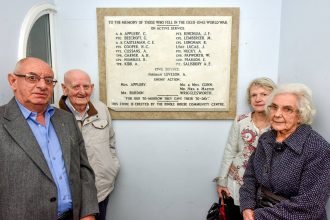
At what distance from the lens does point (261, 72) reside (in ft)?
7.15

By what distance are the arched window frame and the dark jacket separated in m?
1.63

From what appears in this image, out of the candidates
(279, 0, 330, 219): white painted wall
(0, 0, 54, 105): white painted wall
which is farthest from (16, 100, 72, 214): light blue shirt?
(279, 0, 330, 219): white painted wall

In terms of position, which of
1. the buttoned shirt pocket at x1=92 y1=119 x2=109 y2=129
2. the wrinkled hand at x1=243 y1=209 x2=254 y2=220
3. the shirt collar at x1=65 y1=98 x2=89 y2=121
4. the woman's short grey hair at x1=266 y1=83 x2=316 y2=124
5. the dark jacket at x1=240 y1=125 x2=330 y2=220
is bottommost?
the wrinkled hand at x1=243 y1=209 x2=254 y2=220

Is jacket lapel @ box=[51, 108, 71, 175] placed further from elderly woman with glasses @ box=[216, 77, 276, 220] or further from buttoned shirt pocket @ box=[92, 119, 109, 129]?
elderly woman with glasses @ box=[216, 77, 276, 220]

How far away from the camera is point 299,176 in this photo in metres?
1.34

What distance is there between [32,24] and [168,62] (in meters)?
1.02

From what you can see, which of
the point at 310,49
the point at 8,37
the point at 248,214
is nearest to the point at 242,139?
the point at 248,214

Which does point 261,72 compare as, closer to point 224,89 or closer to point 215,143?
point 224,89

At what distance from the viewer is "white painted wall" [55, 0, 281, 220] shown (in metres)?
2.12

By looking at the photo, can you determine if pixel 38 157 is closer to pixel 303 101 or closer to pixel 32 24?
pixel 32 24

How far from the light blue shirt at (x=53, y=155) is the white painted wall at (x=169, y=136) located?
2.75 feet

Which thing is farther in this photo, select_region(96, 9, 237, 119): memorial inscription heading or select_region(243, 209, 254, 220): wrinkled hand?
select_region(96, 9, 237, 119): memorial inscription heading

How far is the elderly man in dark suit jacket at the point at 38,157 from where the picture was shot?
122 centimetres

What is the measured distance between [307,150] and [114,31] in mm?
1603
